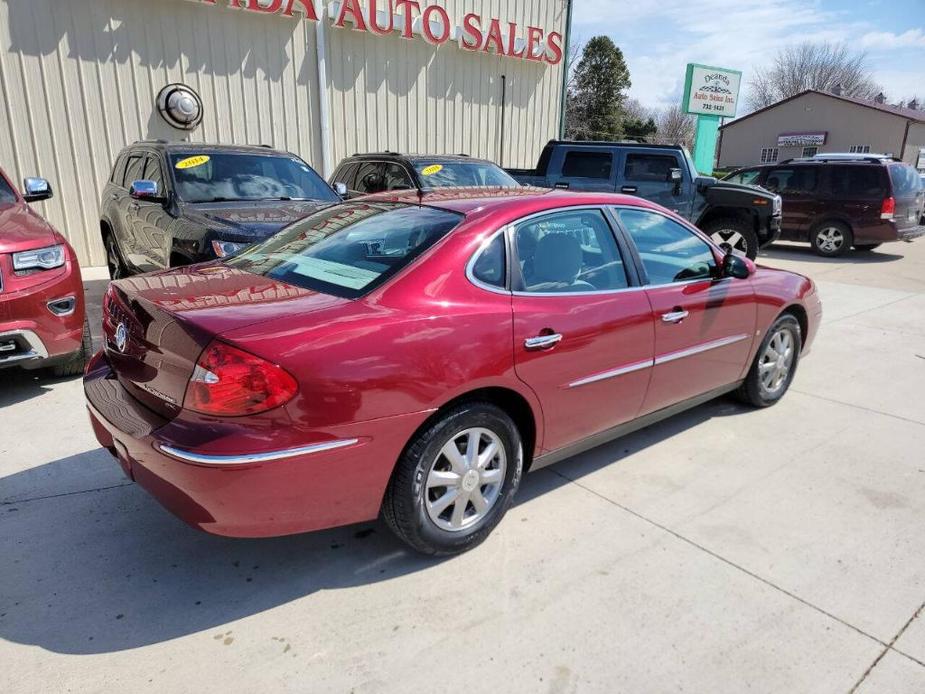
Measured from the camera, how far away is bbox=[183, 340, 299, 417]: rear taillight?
2189 millimetres

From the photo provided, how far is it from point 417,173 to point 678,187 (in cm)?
444

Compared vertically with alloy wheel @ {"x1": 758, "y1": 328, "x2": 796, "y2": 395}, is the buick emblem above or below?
above

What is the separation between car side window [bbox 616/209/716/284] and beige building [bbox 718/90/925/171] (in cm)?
4013

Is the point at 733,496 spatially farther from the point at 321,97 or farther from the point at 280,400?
the point at 321,97

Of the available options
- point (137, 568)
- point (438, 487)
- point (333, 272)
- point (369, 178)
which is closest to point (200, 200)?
point (369, 178)

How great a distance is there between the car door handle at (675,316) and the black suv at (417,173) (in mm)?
4797

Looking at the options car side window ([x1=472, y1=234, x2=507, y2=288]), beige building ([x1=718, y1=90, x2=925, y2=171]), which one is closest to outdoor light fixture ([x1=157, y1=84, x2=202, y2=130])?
car side window ([x1=472, y1=234, x2=507, y2=288])

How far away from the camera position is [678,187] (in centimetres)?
994

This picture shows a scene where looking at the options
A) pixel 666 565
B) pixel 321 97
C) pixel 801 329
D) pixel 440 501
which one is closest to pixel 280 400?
pixel 440 501

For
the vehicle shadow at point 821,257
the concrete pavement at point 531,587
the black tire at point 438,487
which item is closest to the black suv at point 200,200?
the concrete pavement at point 531,587

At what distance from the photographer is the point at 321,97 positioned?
10641 millimetres

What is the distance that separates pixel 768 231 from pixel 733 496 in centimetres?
787

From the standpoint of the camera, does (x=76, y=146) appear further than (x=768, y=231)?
No

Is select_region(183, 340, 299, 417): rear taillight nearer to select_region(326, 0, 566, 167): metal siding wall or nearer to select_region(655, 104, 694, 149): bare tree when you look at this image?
select_region(326, 0, 566, 167): metal siding wall
